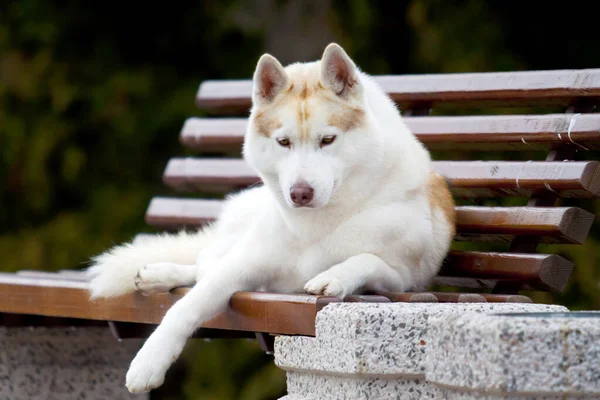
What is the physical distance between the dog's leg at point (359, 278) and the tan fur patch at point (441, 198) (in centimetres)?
28

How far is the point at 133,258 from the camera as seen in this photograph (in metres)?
3.21

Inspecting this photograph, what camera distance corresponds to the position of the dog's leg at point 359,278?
2.51m

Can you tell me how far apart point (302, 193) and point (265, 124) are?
1.07 ft

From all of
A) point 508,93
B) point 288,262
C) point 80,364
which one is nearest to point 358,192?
point 288,262

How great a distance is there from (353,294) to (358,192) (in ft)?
1.18

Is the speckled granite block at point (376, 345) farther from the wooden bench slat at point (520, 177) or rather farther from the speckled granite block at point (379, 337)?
the wooden bench slat at point (520, 177)

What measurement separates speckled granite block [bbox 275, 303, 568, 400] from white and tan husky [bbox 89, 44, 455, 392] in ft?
1.04

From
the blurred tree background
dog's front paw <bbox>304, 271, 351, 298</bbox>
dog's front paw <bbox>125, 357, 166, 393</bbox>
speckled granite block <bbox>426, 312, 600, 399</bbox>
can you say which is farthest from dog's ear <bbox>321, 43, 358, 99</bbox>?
the blurred tree background

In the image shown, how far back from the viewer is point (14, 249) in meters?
5.86

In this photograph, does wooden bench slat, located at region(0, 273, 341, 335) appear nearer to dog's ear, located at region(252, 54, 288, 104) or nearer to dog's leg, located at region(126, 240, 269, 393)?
dog's leg, located at region(126, 240, 269, 393)

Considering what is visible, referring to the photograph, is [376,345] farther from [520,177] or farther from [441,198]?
[520,177]

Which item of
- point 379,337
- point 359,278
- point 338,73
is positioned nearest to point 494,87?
point 338,73

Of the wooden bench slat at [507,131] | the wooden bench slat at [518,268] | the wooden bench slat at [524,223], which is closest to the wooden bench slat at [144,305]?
the wooden bench slat at [518,268]

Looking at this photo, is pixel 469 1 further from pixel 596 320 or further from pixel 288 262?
pixel 596 320
